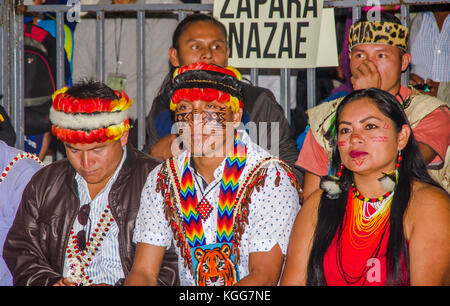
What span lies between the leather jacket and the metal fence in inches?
37.2

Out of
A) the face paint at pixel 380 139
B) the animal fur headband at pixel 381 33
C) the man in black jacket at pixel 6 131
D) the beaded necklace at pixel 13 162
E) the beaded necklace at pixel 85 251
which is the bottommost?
the beaded necklace at pixel 85 251

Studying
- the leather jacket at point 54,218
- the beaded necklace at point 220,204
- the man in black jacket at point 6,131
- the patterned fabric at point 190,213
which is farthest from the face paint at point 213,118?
the man in black jacket at point 6,131

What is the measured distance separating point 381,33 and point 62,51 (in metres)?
2.51

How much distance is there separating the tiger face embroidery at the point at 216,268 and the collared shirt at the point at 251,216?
0.07 meters

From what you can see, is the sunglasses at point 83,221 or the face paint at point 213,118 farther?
the sunglasses at point 83,221

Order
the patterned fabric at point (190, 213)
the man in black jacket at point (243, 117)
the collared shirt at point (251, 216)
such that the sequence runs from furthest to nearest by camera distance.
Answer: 1. the man in black jacket at point (243, 117)
2. the patterned fabric at point (190, 213)
3. the collared shirt at point (251, 216)

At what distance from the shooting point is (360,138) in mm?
3611

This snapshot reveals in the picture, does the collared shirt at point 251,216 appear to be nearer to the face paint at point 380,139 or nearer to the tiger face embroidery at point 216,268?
the tiger face embroidery at point 216,268

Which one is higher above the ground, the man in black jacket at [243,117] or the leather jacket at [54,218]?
the man in black jacket at [243,117]

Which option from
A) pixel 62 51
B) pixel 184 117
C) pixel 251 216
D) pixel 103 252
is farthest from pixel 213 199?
pixel 62 51

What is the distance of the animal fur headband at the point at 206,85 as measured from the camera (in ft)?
12.7

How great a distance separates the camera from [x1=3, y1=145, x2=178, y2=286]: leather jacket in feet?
13.4

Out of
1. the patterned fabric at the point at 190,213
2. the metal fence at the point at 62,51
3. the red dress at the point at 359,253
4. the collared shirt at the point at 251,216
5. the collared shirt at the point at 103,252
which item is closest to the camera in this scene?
the red dress at the point at 359,253

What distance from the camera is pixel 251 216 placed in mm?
3799
